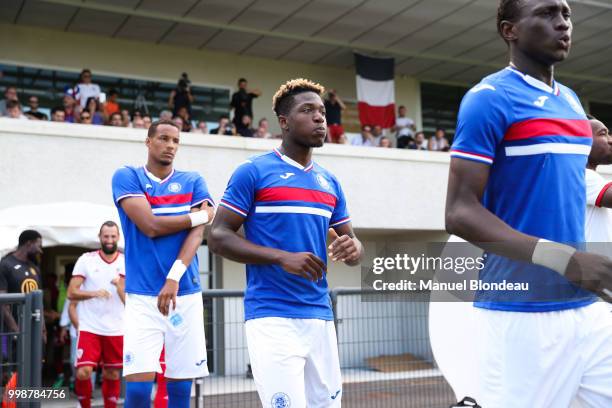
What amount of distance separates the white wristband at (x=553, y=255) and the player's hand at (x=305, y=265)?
62.5 inches

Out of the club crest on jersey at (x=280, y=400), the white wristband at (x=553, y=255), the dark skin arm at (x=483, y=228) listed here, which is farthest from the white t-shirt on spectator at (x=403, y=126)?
the white wristband at (x=553, y=255)

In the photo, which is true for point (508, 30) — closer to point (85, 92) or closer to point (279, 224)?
point (279, 224)

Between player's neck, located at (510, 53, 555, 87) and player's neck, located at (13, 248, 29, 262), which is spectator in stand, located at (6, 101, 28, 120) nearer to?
player's neck, located at (13, 248, 29, 262)

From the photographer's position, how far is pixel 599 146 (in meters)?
5.70

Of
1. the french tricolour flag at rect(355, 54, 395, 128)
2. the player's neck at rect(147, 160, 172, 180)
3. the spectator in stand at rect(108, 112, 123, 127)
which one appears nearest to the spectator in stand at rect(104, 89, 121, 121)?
the spectator in stand at rect(108, 112, 123, 127)

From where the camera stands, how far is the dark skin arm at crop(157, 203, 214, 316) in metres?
5.49

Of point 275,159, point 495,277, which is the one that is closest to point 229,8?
A: point 275,159

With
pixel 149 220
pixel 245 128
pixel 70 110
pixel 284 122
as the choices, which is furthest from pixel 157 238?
pixel 245 128

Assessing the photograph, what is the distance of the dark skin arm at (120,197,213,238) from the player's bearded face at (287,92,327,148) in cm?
148

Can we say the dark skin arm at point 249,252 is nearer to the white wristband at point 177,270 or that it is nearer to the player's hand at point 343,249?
the player's hand at point 343,249

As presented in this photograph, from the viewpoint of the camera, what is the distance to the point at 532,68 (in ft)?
10.2

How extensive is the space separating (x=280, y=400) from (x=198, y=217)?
2066mm

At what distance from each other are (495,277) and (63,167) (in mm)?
12322

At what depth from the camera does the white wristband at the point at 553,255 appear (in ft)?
8.88
